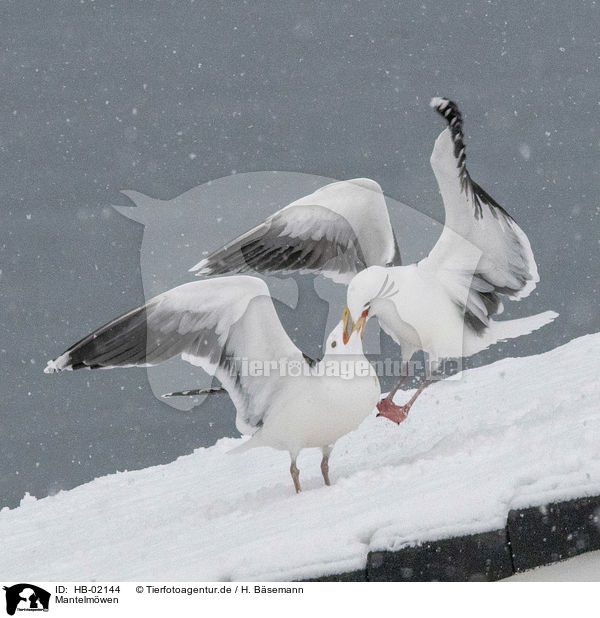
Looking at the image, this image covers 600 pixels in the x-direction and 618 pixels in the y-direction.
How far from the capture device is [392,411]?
14.1 ft

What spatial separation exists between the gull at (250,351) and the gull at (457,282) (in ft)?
1.22

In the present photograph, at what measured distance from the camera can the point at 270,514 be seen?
3.51 m

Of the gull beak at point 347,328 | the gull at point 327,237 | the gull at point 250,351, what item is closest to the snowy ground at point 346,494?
the gull at point 250,351

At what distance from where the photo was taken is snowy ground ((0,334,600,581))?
2.80m

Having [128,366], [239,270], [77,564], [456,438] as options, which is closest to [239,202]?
[239,270]

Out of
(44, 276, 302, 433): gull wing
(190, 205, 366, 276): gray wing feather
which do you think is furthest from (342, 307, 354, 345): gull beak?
(190, 205, 366, 276): gray wing feather

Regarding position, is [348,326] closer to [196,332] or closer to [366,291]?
[366,291]

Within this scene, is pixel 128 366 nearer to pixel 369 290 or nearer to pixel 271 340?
pixel 271 340

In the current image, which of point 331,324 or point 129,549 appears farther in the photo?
point 331,324

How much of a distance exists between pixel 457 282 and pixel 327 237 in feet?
1.99
